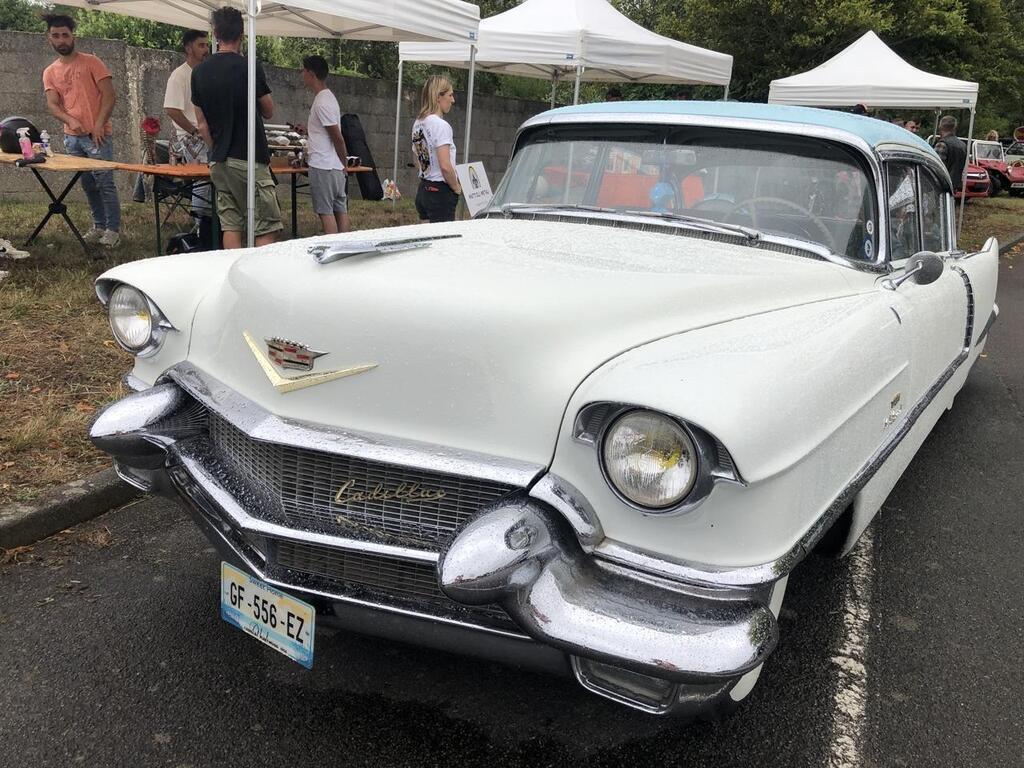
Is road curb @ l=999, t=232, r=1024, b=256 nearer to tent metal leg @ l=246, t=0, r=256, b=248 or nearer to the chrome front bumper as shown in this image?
tent metal leg @ l=246, t=0, r=256, b=248

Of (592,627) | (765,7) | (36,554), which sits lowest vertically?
(36,554)

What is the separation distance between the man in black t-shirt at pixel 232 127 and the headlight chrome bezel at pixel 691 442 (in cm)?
495

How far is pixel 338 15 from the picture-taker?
245 inches

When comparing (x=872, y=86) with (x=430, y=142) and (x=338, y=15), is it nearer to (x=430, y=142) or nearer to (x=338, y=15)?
(x=430, y=142)

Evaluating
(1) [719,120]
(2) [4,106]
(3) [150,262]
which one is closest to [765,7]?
(2) [4,106]

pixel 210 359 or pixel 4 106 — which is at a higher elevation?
pixel 4 106

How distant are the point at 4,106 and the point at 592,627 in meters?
11.0

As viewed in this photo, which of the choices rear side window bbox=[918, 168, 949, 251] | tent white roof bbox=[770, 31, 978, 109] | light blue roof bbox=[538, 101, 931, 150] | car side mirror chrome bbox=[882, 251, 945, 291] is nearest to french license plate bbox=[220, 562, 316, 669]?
car side mirror chrome bbox=[882, 251, 945, 291]

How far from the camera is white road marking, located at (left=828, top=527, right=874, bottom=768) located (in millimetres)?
2150

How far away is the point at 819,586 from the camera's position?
2.96 m

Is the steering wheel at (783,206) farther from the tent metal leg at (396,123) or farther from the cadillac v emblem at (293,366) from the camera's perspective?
the tent metal leg at (396,123)

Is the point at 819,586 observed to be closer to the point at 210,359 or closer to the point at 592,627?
the point at 592,627

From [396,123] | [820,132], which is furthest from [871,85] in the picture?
[820,132]

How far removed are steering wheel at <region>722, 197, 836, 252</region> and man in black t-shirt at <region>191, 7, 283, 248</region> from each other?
13.7 feet
